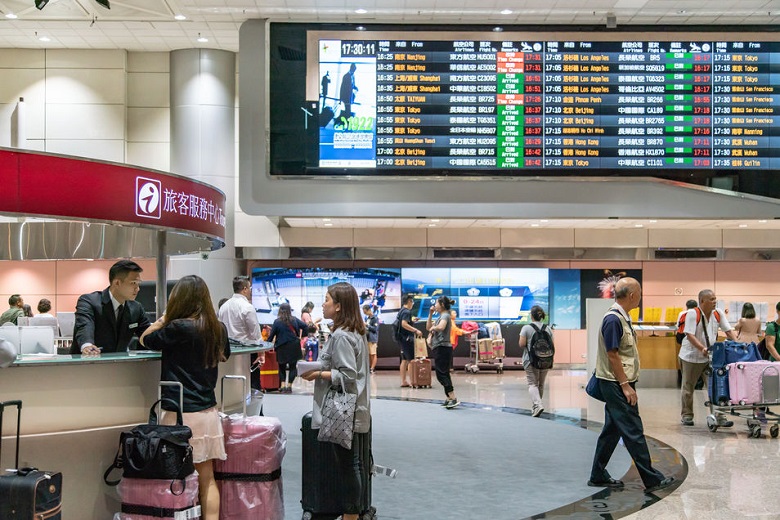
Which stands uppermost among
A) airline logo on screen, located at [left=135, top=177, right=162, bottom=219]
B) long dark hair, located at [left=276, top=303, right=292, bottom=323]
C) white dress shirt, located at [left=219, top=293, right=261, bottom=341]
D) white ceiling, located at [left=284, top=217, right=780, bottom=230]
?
white ceiling, located at [left=284, top=217, right=780, bottom=230]

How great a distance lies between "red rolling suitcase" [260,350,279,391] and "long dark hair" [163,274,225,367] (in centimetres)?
774

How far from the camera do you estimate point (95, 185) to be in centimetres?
527

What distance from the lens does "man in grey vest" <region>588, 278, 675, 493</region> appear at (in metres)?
6.05

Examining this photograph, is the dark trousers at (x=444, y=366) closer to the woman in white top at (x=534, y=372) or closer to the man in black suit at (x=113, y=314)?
the woman in white top at (x=534, y=372)

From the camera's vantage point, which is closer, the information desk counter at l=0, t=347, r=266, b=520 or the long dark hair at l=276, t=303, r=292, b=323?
the information desk counter at l=0, t=347, r=266, b=520

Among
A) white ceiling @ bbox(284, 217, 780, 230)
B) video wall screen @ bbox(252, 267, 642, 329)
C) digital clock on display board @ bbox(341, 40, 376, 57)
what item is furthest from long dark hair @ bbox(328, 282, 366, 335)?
video wall screen @ bbox(252, 267, 642, 329)

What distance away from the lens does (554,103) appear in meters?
8.27

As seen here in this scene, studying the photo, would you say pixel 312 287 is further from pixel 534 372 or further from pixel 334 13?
pixel 334 13

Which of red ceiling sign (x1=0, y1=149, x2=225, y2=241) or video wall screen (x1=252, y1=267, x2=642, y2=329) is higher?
red ceiling sign (x1=0, y1=149, x2=225, y2=241)

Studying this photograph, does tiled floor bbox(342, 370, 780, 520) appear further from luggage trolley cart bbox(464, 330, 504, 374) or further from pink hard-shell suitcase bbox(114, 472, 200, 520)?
pink hard-shell suitcase bbox(114, 472, 200, 520)

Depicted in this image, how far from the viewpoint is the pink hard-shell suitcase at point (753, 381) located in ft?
29.0

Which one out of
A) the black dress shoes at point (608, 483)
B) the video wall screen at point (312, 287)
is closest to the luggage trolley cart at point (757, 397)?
the black dress shoes at point (608, 483)

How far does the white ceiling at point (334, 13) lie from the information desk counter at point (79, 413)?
4.85 m

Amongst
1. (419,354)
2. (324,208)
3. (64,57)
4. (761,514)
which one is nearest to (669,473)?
(761,514)
